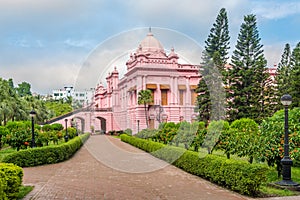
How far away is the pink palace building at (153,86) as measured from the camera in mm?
17517

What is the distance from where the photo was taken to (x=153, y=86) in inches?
930

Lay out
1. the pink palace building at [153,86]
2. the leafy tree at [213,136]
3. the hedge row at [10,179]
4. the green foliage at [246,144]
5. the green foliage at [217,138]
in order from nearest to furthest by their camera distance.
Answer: the hedge row at [10,179]
the green foliage at [246,144]
the green foliage at [217,138]
the leafy tree at [213,136]
the pink palace building at [153,86]

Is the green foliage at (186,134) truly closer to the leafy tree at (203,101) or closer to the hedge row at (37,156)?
the hedge row at (37,156)

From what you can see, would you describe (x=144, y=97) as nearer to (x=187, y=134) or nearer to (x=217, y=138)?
(x=187, y=134)

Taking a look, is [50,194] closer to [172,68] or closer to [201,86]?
[172,68]

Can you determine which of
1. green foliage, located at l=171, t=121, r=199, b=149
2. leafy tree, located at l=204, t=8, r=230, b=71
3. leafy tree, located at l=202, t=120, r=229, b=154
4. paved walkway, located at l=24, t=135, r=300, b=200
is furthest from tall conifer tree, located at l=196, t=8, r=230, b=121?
paved walkway, located at l=24, t=135, r=300, b=200

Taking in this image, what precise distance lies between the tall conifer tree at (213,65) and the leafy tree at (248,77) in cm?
104

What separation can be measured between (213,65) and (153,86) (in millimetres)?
5284

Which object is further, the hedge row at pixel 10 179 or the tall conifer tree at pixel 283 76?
the tall conifer tree at pixel 283 76

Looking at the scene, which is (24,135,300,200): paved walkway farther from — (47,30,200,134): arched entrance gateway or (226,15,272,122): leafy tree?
(226,15,272,122): leafy tree

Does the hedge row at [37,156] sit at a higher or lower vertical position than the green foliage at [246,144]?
lower

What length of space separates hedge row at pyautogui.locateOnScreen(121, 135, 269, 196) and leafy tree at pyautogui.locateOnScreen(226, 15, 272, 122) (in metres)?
13.8

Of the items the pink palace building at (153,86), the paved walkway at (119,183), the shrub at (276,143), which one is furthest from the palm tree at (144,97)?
the shrub at (276,143)

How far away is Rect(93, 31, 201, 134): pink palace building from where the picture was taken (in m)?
17.5
